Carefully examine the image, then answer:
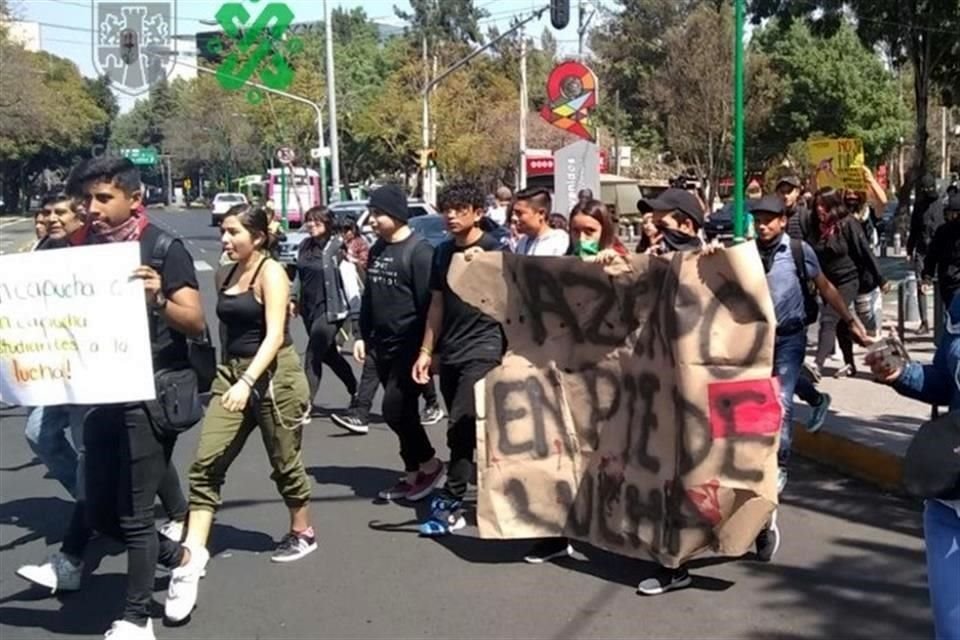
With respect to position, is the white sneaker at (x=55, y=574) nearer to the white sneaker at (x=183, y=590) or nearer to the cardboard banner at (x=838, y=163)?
the white sneaker at (x=183, y=590)

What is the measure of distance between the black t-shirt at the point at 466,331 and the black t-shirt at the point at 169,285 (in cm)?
171

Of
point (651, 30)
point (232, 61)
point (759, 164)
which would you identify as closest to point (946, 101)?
point (232, 61)

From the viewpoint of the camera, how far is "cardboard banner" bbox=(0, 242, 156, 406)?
4.95 m

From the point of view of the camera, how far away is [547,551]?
20.5ft

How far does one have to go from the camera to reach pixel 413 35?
100 metres

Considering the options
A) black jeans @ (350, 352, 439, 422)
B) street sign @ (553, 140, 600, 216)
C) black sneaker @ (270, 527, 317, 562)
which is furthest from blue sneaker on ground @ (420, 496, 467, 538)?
street sign @ (553, 140, 600, 216)

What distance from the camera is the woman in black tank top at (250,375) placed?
5.68 m

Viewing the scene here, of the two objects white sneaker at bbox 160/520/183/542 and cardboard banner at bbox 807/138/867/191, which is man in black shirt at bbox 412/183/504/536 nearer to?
white sneaker at bbox 160/520/183/542

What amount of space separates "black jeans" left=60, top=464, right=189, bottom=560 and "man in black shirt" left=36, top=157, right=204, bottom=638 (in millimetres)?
661

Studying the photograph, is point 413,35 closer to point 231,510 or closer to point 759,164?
point 759,164

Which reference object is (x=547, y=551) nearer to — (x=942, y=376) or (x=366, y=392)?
(x=942, y=376)

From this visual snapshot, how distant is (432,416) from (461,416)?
358cm

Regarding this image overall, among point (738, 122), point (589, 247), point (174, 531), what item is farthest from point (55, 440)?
point (738, 122)

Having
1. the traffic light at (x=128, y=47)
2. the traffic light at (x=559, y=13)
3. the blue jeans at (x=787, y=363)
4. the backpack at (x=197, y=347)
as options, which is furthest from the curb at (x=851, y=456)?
the traffic light at (x=128, y=47)
